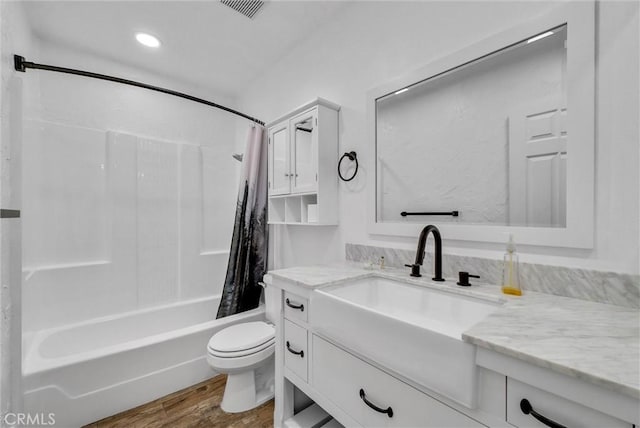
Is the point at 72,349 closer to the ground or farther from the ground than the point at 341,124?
closer to the ground

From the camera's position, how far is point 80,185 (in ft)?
6.82

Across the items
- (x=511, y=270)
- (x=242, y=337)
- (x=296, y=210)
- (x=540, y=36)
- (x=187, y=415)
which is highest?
(x=540, y=36)

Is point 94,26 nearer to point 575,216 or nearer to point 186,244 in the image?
point 186,244

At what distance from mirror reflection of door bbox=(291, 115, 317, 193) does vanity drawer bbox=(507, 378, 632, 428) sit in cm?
136

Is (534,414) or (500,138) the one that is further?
(500,138)

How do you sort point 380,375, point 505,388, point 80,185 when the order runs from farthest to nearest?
point 80,185
point 380,375
point 505,388

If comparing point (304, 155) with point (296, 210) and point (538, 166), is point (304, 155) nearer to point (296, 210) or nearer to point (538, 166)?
point (296, 210)

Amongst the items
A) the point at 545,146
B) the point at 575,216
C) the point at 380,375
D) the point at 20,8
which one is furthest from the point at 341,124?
the point at 20,8

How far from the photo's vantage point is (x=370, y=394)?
88 cm

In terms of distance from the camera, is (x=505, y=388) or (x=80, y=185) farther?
(x=80, y=185)

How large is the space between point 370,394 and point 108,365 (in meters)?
1.61

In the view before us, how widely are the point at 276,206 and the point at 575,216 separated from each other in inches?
69.2

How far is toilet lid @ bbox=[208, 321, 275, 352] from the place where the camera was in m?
1.56

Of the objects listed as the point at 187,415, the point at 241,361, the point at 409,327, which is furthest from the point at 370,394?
the point at 187,415
